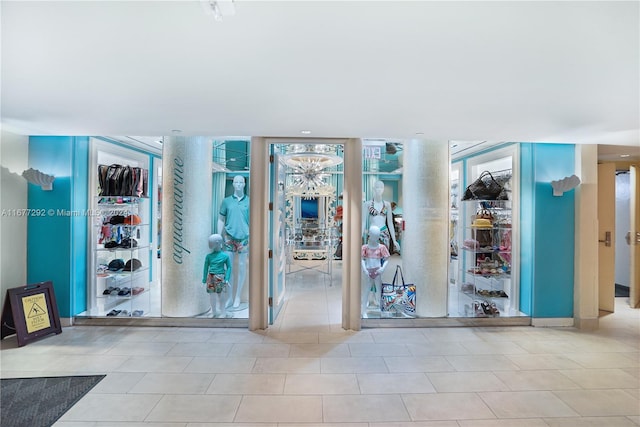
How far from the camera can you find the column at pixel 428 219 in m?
4.07

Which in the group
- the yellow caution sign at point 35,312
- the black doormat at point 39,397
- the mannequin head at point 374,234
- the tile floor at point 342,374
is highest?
the mannequin head at point 374,234

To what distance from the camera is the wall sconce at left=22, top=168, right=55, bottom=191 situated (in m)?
3.46

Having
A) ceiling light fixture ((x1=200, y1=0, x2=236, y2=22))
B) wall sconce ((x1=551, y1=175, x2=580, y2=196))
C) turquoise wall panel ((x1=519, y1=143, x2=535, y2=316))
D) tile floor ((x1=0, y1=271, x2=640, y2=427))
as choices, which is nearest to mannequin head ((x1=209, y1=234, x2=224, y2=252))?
tile floor ((x1=0, y1=271, x2=640, y2=427))

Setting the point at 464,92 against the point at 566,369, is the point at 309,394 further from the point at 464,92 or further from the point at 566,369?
the point at 464,92

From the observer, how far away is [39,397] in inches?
92.6

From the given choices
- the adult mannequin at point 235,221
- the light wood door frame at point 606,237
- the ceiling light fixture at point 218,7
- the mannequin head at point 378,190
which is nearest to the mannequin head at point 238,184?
the adult mannequin at point 235,221

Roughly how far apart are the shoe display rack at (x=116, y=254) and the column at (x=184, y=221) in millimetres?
436

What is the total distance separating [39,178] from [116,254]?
3.98 feet

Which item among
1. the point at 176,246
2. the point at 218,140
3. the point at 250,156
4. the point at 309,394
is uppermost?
the point at 218,140

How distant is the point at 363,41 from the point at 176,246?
11.0 ft

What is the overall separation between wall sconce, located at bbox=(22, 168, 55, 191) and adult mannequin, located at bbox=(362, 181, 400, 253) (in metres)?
3.63

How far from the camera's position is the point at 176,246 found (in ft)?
13.0

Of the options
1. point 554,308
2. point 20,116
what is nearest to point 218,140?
point 20,116

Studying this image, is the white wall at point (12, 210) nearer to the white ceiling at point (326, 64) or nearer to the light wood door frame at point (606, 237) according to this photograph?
the white ceiling at point (326, 64)
